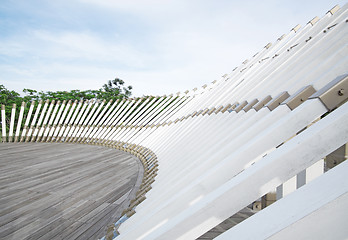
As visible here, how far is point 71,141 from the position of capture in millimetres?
6965

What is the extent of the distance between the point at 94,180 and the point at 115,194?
0.64m

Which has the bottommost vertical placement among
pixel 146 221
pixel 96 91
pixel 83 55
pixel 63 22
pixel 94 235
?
pixel 94 235

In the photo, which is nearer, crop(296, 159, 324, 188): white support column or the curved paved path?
crop(296, 159, 324, 188): white support column

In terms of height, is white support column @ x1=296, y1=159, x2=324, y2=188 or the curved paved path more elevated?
the curved paved path

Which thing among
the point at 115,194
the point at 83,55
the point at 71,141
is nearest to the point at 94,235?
the point at 115,194

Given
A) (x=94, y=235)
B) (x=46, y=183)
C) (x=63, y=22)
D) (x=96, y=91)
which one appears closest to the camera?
(x=94, y=235)

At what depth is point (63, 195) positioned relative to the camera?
2320mm

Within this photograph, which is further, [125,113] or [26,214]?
[125,113]

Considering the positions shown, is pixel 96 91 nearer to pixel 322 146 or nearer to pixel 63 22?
pixel 63 22

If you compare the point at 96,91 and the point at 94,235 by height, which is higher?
the point at 96,91

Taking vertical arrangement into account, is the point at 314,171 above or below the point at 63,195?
below

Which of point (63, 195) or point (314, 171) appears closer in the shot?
point (314, 171)

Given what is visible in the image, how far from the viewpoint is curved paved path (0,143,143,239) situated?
168 cm

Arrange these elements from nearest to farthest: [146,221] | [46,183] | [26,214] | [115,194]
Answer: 1. [146,221]
2. [26,214]
3. [115,194]
4. [46,183]
